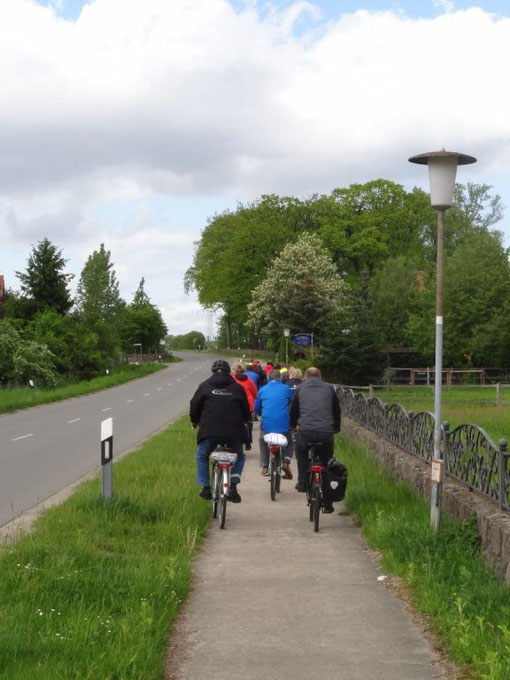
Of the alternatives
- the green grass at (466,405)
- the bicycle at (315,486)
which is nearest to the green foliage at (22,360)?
the green grass at (466,405)

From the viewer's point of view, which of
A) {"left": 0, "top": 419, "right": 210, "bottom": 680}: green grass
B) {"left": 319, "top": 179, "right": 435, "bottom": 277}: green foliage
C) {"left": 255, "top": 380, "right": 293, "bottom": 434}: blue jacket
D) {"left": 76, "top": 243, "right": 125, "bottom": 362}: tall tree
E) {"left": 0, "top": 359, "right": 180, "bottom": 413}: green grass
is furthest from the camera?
{"left": 76, "top": 243, "right": 125, "bottom": 362}: tall tree

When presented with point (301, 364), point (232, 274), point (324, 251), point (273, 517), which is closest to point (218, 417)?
point (273, 517)

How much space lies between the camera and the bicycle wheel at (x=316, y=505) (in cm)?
965

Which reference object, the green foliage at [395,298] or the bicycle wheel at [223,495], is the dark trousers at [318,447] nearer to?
the bicycle wheel at [223,495]

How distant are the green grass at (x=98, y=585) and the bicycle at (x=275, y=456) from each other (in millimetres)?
1531

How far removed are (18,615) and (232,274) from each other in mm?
72945

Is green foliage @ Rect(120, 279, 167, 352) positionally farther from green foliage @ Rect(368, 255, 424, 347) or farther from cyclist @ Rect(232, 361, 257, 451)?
cyclist @ Rect(232, 361, 257, 451)

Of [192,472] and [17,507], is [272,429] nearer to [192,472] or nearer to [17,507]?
[192,472]

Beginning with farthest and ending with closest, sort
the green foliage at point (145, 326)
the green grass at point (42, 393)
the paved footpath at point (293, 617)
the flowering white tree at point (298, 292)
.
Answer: the green foliage at point (145, 326) → the flowering white tree at point (298, 292) → the green grass at point (42, 393) → the paved footpath at point (293, 617)

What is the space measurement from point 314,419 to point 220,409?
113 cm

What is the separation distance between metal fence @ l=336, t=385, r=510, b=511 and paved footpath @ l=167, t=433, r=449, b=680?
1.19 m

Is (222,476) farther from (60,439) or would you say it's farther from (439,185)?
(60,439)

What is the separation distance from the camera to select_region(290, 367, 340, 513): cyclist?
10.4 metres

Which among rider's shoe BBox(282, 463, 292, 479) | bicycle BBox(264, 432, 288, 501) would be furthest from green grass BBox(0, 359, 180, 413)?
bicycle BBox(264, 432, 288, 501)
